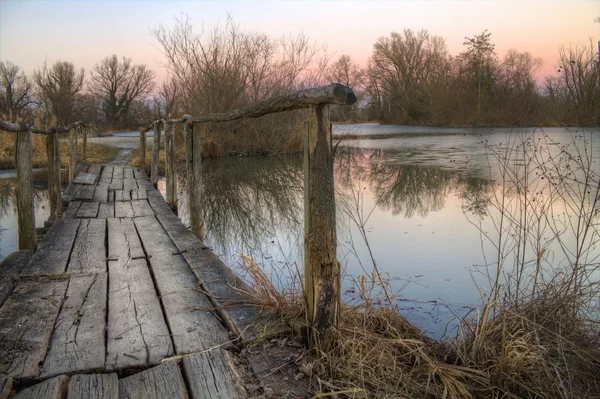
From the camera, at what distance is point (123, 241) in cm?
486

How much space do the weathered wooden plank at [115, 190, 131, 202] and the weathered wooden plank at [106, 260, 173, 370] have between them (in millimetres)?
3972

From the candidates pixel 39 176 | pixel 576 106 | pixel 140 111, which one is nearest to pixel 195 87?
pixel 39 176

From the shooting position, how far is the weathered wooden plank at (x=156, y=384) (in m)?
2.15

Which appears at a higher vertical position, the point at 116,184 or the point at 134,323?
the point at 116,184

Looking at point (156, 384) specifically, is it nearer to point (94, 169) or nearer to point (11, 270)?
point (11, 270)

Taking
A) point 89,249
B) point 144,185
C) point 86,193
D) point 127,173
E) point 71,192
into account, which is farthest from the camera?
point 127,173

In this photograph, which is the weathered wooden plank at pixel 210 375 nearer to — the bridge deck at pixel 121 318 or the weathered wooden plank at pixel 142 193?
the bridge deck at pixel 121 318

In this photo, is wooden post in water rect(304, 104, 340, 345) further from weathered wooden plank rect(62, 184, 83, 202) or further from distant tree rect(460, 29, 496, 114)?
distant tree rect(460, 29, 496, 114)

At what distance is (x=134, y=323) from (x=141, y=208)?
4.22 m

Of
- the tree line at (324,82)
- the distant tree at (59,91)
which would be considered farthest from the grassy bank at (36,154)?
the distant tree at (59,91)

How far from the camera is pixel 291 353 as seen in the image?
2570 mm

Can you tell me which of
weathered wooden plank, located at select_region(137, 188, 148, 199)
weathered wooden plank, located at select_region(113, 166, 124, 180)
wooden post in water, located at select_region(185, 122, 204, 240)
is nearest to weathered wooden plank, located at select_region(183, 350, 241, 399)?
wooden post in water, located at select_region(185, 122, 204, 240)

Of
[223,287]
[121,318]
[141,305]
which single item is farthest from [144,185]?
[121,318]

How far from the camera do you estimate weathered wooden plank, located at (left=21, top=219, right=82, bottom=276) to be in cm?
377
